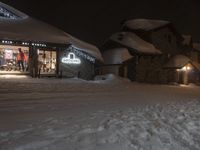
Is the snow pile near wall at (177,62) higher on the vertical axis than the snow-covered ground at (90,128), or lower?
higher

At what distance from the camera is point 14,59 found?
21.1 meters

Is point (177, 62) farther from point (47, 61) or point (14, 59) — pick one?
point (14, 59)

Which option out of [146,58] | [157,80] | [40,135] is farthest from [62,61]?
[40,135]

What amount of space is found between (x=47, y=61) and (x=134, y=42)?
1254 cm

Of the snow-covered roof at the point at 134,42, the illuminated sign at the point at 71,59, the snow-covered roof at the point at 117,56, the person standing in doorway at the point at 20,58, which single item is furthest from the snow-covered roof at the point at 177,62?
the person standing in doorway at the point at 20,58

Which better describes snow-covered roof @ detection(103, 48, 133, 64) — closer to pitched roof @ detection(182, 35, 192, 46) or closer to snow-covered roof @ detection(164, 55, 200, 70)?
snow-covered roof @ detection(164, 55, 200, 70)

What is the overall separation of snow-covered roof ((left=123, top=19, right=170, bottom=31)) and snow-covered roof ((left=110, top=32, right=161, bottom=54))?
1321 millimetres

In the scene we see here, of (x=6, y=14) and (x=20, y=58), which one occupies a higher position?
(x=6, y=14)

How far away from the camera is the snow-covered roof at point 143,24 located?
3225cm

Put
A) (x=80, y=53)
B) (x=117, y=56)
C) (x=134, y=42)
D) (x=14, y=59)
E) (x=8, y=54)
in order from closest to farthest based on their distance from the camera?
1. (x=8, y=54)
2. (x=14, y=59)
3. (x=80, y=53)
4. (x=117, y=56)
5. (x=134, y=42)

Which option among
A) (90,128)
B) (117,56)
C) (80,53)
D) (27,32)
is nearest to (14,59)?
(27,32)

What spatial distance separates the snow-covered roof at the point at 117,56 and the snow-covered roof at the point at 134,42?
1017 millimetres

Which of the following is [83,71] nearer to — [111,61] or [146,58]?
[111,61]

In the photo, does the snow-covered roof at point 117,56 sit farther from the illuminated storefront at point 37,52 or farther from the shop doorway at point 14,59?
the shop doorway at point 14,59
